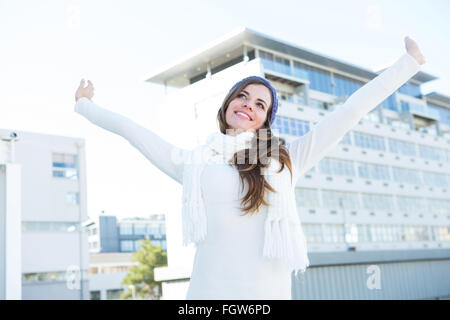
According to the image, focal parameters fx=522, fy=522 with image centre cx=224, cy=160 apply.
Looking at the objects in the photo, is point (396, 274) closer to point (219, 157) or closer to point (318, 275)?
point (318, 275)

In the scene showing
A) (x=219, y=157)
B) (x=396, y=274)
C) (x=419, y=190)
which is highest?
(x=419, y=190)

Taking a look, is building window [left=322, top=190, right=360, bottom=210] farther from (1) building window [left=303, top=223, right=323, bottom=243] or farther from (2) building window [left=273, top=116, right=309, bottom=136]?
(2) building window [left=273, top=116, right=309, bottom=136]

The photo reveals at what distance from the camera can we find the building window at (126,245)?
8944 centimetres

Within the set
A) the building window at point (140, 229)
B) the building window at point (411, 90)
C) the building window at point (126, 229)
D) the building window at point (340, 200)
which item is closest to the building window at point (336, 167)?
the building window at point (340, 200)

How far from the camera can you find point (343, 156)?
49.1 meters

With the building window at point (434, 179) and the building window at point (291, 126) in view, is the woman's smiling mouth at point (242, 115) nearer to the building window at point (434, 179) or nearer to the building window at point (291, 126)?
the building window at point (291, 126)

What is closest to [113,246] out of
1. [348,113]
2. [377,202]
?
[377,202]

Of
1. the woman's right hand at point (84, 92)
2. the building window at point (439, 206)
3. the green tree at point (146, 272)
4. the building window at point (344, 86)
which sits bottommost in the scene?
the green tree at point (146, 272)

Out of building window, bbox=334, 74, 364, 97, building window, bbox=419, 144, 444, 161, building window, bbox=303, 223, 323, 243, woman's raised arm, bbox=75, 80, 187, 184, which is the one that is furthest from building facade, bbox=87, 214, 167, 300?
woman's raised arm, bbox=75, 80, 187, 184

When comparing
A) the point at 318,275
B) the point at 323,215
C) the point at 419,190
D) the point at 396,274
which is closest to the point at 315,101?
the point at 323,215

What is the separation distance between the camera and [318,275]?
29531mm

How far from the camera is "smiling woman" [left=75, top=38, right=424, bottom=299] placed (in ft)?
6.13

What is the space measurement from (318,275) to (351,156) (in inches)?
884

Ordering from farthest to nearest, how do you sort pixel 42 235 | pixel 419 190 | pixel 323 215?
pixel 419 190, pixel 323 215, pixel 42 235
